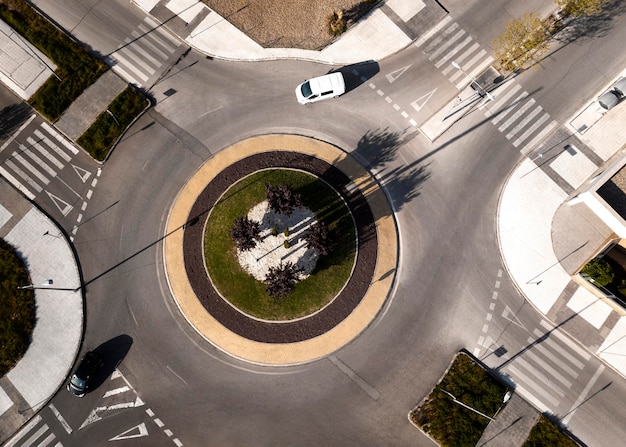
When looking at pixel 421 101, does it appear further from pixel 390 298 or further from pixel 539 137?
pixel 390 298

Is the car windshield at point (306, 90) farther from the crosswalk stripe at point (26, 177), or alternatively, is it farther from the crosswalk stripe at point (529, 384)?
the crosswalk stripe at point (529, 384)

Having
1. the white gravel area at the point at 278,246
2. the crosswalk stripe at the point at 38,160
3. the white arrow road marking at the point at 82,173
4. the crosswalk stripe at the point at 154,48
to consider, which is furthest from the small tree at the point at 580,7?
the crosswalk stripe at the point at 38,160

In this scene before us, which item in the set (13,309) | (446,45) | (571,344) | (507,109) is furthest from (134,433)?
(446,45)

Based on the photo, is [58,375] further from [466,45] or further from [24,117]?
[466,45]

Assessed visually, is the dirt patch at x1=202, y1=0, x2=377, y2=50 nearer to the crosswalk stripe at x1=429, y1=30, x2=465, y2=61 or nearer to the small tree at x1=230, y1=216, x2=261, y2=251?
the crosswalk stripe at x1=429, y1=30, x2=465, y2=61

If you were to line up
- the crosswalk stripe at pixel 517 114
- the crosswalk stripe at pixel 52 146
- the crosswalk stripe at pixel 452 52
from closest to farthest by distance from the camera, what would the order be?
the crosswalk stripe at pixel 52 146
the crosswalk stripe at pixel 517 114
the crosswalk stripe at pixel 452 52

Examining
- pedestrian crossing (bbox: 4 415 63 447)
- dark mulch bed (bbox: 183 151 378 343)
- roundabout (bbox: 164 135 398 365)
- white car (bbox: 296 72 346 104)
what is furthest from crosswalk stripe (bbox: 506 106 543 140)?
pedestrian crossing (bbox: 4 415 63 447)
